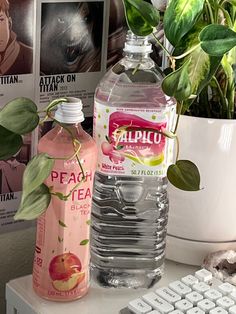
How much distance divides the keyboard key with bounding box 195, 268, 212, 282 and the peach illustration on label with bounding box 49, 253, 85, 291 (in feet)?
0.53

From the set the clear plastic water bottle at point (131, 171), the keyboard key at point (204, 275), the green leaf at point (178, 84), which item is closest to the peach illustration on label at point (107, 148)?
the clear plastic water bottle at point (131, 171)

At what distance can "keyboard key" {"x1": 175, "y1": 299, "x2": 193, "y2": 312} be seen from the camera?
0.88 meters

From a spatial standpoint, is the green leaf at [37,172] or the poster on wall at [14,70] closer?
the green leaf at [37,172]

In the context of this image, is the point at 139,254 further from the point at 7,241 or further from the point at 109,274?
the point at 7,241

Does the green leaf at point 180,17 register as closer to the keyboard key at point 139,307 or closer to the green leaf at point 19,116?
the green leaf at point 19,116

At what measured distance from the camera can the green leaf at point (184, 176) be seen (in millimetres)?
938

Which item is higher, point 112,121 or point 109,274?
point 112,121

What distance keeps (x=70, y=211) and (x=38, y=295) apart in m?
0.13

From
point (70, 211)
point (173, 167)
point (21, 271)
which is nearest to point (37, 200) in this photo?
point (70, 211)

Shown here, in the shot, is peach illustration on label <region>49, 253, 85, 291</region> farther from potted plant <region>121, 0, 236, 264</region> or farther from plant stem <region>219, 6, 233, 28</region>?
plant stem <region>219, 6, 233, 28</region>

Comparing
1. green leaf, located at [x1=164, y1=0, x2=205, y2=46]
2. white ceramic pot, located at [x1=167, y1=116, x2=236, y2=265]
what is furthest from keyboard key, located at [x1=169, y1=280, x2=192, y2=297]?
green leaf, located at [x1=164, y1=0, x2=205, y2=46]

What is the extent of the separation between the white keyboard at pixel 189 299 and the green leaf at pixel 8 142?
24cm

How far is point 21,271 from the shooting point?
1143mm

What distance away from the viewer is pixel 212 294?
0.92 meters
